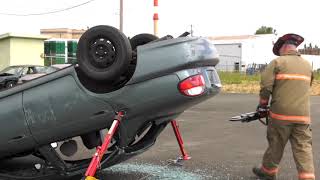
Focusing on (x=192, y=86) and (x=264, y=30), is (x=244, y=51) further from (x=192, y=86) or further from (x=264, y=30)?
(x=192, y=86)

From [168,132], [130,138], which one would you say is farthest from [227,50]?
[130,138]

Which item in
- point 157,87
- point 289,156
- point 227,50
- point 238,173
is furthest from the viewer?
point 227,50

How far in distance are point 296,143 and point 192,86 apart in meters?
1.54

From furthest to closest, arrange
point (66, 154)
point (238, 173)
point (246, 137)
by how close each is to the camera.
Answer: point (246, 137) → point (238, 173) → point (66, 154)

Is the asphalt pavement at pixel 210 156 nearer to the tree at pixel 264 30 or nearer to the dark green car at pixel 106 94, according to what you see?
the dark green car at pixel 106 94

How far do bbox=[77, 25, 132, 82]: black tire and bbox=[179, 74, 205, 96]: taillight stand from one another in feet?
1.87

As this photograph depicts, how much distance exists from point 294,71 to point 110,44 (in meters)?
2.09

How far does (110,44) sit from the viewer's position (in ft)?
16.1

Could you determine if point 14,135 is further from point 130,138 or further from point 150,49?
point 150,49

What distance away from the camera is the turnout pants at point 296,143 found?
5555 mm

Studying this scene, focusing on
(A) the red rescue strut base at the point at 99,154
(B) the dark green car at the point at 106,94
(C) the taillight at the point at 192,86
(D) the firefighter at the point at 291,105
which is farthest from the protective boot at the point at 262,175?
(A) the red rescue strut base at the point at 99,154

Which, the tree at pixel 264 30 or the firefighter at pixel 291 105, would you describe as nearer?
the firefighter at pixel 291 105

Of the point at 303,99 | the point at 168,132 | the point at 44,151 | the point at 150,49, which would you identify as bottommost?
the point at 168,132

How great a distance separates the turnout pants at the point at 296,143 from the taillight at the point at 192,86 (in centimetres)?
123
